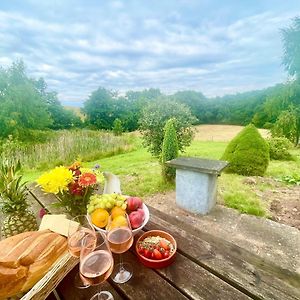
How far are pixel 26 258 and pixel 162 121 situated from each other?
3.62 meters

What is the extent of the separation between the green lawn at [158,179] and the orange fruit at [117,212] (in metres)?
2.16

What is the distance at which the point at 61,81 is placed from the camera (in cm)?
486

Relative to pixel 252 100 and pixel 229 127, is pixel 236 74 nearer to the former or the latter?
pixel 252 100

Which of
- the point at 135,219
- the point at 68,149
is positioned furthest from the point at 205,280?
the point at 68,149

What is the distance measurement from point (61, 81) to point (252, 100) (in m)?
4.26

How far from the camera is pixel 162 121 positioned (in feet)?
13.3

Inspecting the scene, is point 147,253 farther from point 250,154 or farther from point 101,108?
point 101,108

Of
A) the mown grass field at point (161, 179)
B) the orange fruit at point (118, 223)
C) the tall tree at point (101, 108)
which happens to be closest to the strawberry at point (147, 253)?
the orange fruit at point (118, 223)

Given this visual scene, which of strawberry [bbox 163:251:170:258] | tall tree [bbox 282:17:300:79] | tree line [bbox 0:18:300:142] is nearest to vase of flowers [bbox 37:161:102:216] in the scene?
strawberry [bbox 163:251:170:258]

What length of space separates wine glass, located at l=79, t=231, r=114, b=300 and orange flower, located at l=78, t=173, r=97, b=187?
9.1 inches

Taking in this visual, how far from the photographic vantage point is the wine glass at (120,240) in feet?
1.96

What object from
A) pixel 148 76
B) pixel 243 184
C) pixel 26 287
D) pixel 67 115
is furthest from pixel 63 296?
pixel 67 115

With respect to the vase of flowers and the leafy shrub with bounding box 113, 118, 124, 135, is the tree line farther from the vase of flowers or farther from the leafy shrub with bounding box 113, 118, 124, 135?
the vase of flowers

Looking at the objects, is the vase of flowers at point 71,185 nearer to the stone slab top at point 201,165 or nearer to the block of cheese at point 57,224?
the block of cheese at point 57,224
